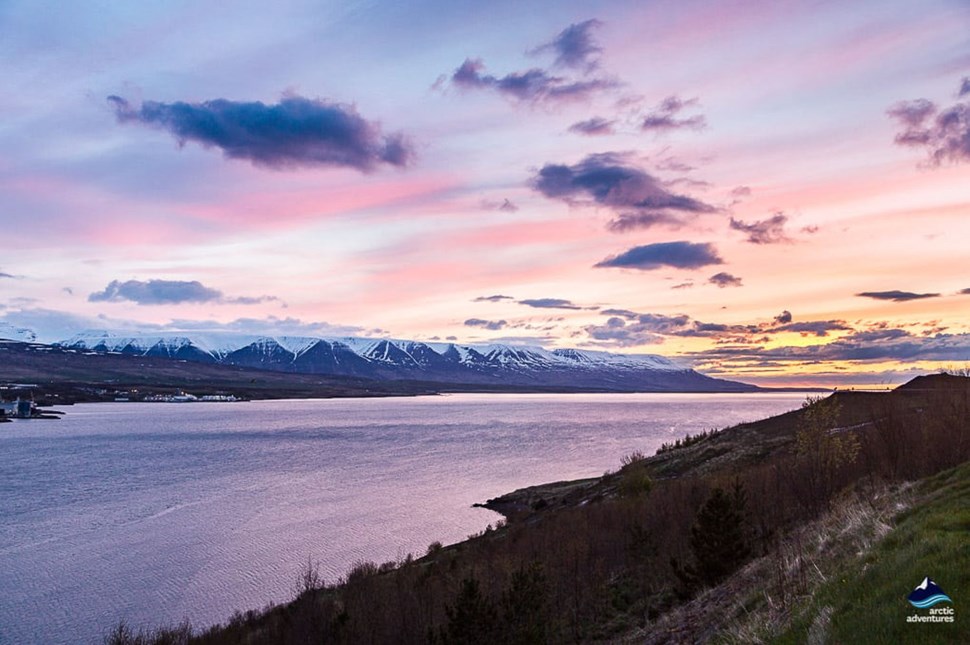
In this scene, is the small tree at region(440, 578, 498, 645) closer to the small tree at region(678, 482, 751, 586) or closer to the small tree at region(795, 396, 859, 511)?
the small tree at region(678, 482, 751, 586)

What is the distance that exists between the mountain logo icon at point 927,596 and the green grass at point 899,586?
2.9 inches

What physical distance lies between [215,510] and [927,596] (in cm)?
5905

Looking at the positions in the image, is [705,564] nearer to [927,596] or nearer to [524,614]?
[524,614]

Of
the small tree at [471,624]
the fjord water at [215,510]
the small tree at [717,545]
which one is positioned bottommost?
the fjord water at [215,510]

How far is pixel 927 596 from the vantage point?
8000 mm

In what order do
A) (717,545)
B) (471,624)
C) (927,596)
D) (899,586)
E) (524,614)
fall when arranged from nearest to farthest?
1. (927,596)
2. (899,586)
3. (471,624)
4. (524,614)
5. (717,545)

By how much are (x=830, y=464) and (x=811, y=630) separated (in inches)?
1062

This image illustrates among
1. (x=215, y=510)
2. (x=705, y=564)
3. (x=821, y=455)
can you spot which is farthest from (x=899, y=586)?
(x=215, y=510)

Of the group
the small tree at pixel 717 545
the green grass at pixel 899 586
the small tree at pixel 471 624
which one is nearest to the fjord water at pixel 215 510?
the small tree at pixel 471 624

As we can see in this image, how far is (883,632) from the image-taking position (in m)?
7.95

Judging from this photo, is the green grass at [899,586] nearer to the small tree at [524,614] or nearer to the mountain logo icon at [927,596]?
the mountain logo icon at [927,596]

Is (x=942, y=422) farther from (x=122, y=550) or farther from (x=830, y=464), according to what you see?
(x=122, y=550)

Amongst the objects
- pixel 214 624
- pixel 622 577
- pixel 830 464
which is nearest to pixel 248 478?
pixel 214 624

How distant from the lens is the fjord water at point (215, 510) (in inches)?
1374
